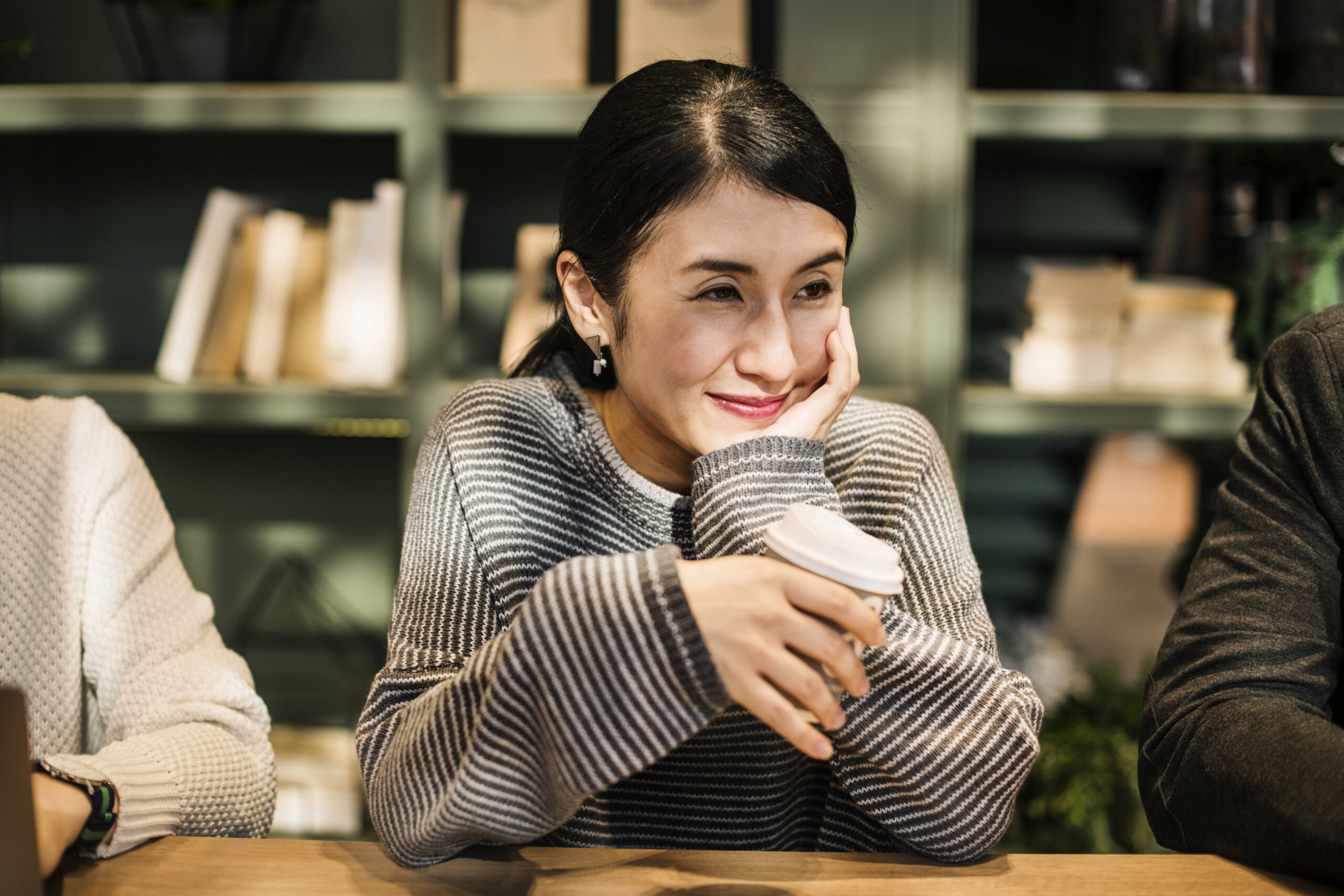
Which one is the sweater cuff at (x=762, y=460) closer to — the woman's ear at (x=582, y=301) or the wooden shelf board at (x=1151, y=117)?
the woman's ear at (x=582, y=301)

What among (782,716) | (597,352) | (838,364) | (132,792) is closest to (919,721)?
(782,716)

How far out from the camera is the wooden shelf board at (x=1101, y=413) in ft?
5.90

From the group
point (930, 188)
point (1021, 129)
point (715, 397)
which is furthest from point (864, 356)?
point (715, 397)

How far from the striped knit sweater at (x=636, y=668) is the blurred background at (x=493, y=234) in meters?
0.77

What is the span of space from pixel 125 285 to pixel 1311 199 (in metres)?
2.27

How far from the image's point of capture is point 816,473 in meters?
0.93

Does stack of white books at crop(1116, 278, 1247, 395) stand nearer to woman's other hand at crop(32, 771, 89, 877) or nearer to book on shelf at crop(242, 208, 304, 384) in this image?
book on shelf at crop(242, 208, 304, 384)

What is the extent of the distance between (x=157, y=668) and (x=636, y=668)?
54 centimetres

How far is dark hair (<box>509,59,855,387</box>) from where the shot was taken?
3.07 feet

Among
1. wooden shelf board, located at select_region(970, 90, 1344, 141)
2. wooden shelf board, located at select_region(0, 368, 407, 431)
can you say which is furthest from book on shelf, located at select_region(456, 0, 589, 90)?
wooden shelf board, located at select_region(970, 90, 1344, 141)

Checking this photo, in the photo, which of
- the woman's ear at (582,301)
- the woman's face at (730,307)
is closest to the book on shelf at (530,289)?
the woman's ear at (582,301)

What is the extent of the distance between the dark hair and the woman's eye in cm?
8

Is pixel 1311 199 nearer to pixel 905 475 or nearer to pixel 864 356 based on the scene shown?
pixel 864 356

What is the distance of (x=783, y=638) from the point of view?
689mm
